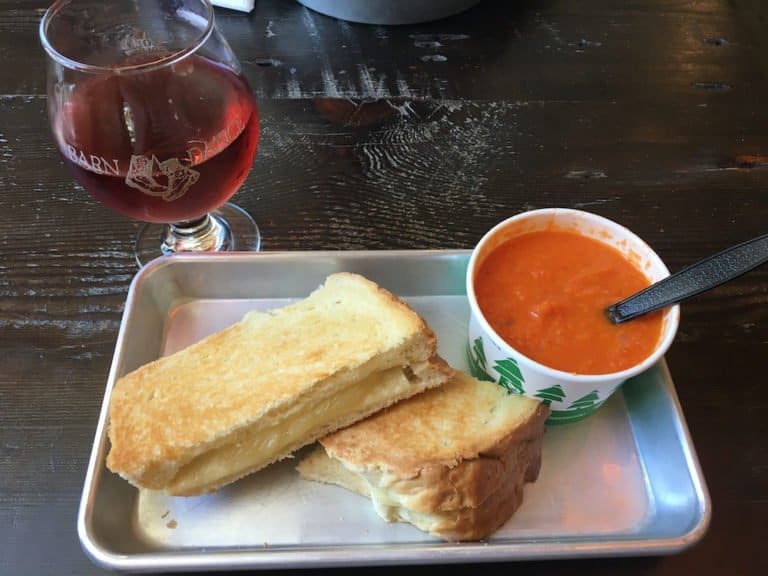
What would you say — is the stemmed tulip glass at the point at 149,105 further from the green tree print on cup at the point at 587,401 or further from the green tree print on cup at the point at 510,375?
the green tree print on cup at the point at 587,401

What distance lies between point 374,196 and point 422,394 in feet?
1.71

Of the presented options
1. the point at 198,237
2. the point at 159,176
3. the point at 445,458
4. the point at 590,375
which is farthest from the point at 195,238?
the point at 590,375

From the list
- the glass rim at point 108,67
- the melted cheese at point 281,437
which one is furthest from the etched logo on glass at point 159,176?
the melted cheese at point 281,437

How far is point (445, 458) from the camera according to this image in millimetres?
940

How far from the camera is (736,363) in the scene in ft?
3.91

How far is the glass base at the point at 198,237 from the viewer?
4.24ft

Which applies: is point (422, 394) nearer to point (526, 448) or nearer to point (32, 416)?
point (526, 448)

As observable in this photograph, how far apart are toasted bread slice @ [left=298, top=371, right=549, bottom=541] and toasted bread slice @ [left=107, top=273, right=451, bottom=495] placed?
35 mm

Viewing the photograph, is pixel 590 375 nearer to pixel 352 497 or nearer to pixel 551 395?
pixel 551 395

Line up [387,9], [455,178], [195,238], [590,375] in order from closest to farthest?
[590,375]
[195,238]
[455,178]
[387,9]

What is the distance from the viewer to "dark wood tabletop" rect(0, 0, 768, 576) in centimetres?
106

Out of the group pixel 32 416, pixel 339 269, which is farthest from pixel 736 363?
pixel 32 416

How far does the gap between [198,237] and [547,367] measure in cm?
74

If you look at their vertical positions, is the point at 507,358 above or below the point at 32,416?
above
